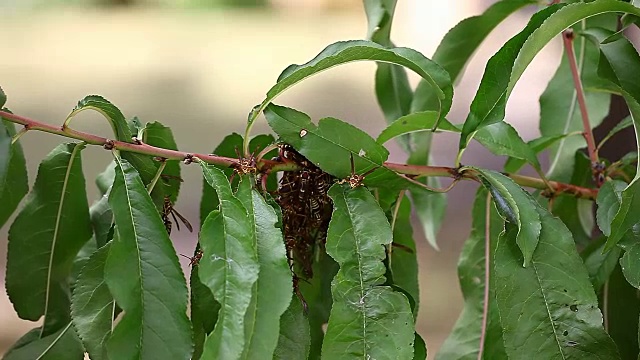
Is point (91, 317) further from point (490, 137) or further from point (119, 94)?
point (119, 94)

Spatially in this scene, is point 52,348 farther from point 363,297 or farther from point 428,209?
point 428,209

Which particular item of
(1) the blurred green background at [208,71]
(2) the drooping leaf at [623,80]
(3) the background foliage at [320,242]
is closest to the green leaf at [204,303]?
(3) the background foliage at [320,242]

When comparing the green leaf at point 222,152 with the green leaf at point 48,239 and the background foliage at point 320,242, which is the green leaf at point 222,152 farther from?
the green leaf at point 48,239

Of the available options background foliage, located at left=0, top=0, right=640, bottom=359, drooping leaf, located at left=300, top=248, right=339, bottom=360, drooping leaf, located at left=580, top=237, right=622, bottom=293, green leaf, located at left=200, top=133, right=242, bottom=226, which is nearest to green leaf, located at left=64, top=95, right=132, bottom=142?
background foliage, located at left=0, top=0, right=640, bottom=359

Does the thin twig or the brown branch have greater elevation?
the brown branch

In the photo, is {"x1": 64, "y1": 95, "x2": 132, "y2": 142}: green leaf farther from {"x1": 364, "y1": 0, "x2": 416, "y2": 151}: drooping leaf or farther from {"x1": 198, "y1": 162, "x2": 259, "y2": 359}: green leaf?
{"x1": 364, "y1": 0, "x2": 416, "y2": 151}: drooping leaf

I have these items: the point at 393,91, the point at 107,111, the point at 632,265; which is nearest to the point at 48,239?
the point at 107,111
